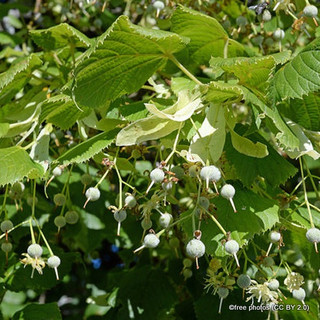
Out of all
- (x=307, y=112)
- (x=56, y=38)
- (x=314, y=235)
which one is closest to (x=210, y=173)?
(x=314, y=235)

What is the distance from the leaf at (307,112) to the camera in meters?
1.37

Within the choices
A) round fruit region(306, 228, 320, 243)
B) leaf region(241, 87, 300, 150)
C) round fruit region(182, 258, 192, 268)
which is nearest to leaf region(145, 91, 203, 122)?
leaf region(241, 87, 300, 150)

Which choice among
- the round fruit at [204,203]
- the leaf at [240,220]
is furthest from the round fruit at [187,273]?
the round fruit at [204,203]

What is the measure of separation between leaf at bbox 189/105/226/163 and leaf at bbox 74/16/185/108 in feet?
0.60

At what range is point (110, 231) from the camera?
185 cm

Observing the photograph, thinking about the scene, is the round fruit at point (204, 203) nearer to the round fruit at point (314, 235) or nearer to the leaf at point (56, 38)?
the round fruit at point (314, 235)

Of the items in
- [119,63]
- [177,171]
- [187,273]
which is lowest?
[187,273]

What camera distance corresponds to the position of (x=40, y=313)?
155 centimetres

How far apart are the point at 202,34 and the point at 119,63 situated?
0.88 ft

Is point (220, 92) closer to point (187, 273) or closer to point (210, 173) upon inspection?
point (210, 173)

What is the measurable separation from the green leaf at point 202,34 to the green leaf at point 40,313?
76 centimetres

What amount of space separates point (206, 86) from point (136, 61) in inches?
8.2

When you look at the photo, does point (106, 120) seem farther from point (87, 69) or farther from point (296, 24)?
point (296, 24)

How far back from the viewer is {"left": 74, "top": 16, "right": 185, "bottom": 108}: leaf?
48.3 inches
